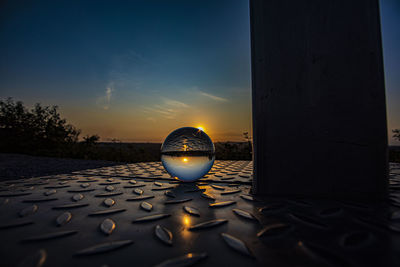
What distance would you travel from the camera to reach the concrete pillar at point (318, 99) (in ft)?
5.27

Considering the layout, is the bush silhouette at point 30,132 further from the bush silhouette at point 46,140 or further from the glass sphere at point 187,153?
the glass sphere at point 187,153

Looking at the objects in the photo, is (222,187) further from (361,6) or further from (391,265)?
(361,6)

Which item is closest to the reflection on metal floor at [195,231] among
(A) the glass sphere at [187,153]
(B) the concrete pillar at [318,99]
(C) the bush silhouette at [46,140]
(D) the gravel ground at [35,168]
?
(B) the concrete pillar at [318,99]

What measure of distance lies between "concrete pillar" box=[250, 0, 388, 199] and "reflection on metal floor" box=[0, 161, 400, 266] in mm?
235

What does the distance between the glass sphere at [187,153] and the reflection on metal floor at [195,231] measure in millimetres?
522

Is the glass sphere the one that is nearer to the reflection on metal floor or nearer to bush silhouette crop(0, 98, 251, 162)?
the reflection on metal floor

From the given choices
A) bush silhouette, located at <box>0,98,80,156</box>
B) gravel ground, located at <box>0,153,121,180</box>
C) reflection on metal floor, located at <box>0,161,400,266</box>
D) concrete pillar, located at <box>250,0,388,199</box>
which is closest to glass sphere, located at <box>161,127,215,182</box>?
reflection on metal floor, located at <box>0,161,400,266</box>

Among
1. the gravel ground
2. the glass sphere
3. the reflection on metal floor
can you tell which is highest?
the glass sphere

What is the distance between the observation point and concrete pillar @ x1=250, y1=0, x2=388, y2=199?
1605mm

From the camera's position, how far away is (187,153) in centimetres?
229

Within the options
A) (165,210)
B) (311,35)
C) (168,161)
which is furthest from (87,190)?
(311,35)

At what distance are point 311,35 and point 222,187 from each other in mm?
1882

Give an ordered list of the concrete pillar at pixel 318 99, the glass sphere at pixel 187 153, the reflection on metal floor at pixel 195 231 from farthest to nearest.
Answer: the glass sphere at pixel 187 153, the concrete pillar at pixel 318 99, the reflection on metal floor at pixel 195 231

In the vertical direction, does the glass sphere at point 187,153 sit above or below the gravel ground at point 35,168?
above
